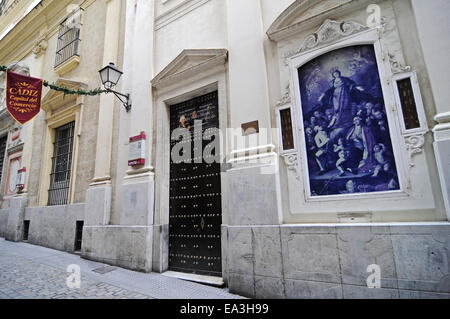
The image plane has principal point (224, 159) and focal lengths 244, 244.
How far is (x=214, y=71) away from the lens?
4.83 metres

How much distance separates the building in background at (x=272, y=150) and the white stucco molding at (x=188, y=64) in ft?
0.09

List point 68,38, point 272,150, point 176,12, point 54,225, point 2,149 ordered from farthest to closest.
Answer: point 2,149, point 68,38, point 54,225, point 176,12, point 272,150

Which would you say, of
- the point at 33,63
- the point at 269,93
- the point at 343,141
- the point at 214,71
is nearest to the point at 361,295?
the point at 343,141

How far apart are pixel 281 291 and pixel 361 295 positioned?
0.97 metres

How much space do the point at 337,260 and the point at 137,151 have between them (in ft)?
14.3

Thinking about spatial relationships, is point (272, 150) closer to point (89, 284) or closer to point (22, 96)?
point (89, 284)

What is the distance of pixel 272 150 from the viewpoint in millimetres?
3793

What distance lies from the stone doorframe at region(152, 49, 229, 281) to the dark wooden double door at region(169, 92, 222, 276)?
0.48ft

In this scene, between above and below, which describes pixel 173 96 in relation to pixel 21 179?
above

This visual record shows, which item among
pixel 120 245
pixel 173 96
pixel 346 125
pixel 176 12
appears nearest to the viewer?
pixel 346 125

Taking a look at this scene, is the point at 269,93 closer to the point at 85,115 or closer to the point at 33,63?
the point at 85,115

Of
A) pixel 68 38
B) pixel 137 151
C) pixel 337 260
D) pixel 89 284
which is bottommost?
pixel 89 284

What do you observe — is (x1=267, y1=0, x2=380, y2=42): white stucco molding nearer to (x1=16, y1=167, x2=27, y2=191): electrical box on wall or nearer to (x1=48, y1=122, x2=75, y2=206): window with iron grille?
(x1=48, y1=122, x2=75, y2=206): window with iron grille

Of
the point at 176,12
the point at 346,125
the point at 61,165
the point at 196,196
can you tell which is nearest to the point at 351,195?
the point at 346,125
